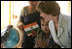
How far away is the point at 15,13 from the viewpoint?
1.37 metres

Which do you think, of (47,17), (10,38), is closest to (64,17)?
(47,17)

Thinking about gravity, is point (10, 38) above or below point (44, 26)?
below

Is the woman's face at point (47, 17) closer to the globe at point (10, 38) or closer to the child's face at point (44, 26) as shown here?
the child's face at point (44, 26)

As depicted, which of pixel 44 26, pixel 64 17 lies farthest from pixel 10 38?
pixel 64 17

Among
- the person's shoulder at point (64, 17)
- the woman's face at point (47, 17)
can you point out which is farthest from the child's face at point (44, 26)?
the person's shoulder at point (64, 17)

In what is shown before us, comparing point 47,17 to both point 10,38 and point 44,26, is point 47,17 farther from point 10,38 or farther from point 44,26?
point 10,38

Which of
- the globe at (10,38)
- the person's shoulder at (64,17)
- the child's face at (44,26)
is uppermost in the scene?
the person's shoulder at (64,17)

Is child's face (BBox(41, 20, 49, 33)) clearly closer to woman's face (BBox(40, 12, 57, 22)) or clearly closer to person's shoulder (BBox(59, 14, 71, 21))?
woman's face (BBox(40, 12, 57, 22))

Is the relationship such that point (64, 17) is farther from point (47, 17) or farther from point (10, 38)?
point (10, 38)

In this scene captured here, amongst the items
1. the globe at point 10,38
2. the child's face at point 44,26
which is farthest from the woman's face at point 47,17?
the globe at point 10,38

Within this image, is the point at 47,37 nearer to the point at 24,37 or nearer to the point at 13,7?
the point at 24,37

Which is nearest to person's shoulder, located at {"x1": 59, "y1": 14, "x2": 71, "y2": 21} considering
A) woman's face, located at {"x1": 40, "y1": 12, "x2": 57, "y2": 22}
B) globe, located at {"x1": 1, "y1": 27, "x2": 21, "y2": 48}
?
woman's face, located at {"x1": 40, "y1": 12, "x2": 57, "y2": 22}

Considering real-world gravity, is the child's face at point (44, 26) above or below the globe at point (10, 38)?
above

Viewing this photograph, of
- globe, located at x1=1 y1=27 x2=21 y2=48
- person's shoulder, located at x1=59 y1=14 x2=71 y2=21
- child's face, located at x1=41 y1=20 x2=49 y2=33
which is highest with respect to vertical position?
person's shoulder, located at x1=59 y1=14 x2=71 y2=21
